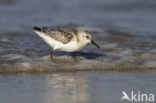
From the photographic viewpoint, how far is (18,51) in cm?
1118

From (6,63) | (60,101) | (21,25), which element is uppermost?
(21,25)

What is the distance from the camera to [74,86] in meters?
8.76

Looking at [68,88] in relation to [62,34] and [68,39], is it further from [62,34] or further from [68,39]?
[62,34]

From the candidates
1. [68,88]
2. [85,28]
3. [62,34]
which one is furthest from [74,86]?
[85,28]

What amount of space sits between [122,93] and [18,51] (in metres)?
3.73

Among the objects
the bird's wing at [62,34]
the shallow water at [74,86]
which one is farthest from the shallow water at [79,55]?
the bird's wing at [62,34]

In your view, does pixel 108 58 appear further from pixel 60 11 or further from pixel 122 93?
pixel 60 11

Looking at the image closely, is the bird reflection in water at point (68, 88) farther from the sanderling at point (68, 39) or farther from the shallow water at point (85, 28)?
the sanderling at point (68, 39)

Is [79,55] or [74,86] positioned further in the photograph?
[79,55]

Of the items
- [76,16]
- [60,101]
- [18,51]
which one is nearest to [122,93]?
[60,101]

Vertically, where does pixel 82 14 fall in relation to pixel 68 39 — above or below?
above

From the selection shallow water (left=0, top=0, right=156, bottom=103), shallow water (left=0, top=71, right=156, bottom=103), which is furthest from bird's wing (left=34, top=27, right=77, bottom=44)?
shallow water (left=0, top=71, right=156, bottom=103)

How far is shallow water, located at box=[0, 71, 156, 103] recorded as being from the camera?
26.0 feet

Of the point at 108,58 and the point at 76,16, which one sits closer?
the point at 108,58
